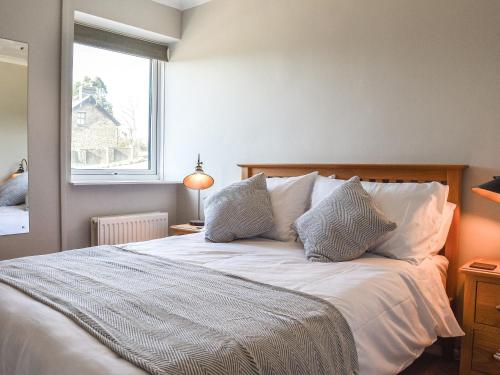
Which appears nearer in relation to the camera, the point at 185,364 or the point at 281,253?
Answer: the point at 185,364

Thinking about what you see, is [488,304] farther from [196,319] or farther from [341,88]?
[341,88]

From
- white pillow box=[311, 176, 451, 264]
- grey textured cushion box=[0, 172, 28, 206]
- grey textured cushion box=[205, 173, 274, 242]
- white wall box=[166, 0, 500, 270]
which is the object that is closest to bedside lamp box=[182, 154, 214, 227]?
white wall box=[166, 0, 500, 270]

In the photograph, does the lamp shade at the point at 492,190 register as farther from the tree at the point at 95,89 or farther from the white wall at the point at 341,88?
the tree at the point at 95,89

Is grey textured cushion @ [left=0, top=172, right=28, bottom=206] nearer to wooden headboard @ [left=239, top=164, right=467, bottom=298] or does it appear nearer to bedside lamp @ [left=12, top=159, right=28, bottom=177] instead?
bedside lamp @ [left=12, top=159, right=28, bottom=177]

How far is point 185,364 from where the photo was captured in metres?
1.01

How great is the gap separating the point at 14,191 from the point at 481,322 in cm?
291

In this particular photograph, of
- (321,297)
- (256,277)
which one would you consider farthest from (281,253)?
(321,297)

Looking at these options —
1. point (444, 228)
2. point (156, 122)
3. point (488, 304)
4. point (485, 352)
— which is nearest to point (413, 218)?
point (444, 228)

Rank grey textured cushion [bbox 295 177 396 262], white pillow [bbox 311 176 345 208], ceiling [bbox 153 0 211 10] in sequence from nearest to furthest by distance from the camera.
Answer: grey textured cushion [bbox 295 177 396 262] < white pillow [bbox 311 176 345 208] < ceiling [bbox 153 0 211 10]

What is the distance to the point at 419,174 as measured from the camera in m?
2.40

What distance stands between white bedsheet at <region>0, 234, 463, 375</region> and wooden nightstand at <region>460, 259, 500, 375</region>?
0.07m

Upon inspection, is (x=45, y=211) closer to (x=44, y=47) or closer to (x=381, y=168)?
(x=44, y=47)

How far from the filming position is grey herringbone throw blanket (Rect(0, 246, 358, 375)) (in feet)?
3.54

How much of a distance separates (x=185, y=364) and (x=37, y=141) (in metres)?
2.56
